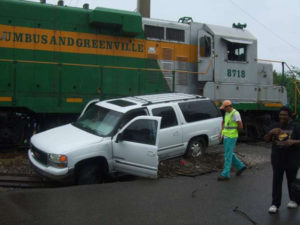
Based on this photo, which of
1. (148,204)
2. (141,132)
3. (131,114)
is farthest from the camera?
(131,114)

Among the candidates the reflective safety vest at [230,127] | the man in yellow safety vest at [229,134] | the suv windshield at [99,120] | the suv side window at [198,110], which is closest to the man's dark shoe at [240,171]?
the man in yellow safety vest at [229,134]

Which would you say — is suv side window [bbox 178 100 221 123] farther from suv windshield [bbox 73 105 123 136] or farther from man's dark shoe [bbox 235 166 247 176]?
suv windshield [bbox 73 105 123 136]

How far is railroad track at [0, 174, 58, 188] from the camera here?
6.32 meters

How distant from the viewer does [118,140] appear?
21.5 feet

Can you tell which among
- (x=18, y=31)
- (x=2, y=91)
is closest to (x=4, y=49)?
(x=18, y=31)

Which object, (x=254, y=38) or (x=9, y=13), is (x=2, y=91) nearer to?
(x=9, y=13)

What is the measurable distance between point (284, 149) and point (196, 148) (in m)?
3.75

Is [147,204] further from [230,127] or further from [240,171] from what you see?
[240,171]

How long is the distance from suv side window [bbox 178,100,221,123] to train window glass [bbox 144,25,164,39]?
310 centimetres

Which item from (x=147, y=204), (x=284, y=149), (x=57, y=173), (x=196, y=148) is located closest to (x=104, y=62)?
(x=196, y=148)

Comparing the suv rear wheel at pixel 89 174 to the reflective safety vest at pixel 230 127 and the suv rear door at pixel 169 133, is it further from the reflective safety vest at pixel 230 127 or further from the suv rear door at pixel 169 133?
the reflective safety vest at pixel 230 127

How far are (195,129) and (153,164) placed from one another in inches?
92.2

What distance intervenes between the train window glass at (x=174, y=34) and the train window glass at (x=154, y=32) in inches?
10.4

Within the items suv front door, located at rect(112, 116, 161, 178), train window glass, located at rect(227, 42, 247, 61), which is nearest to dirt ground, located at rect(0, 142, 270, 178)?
suv front door, located at rect(112, 116, 161, 178)
